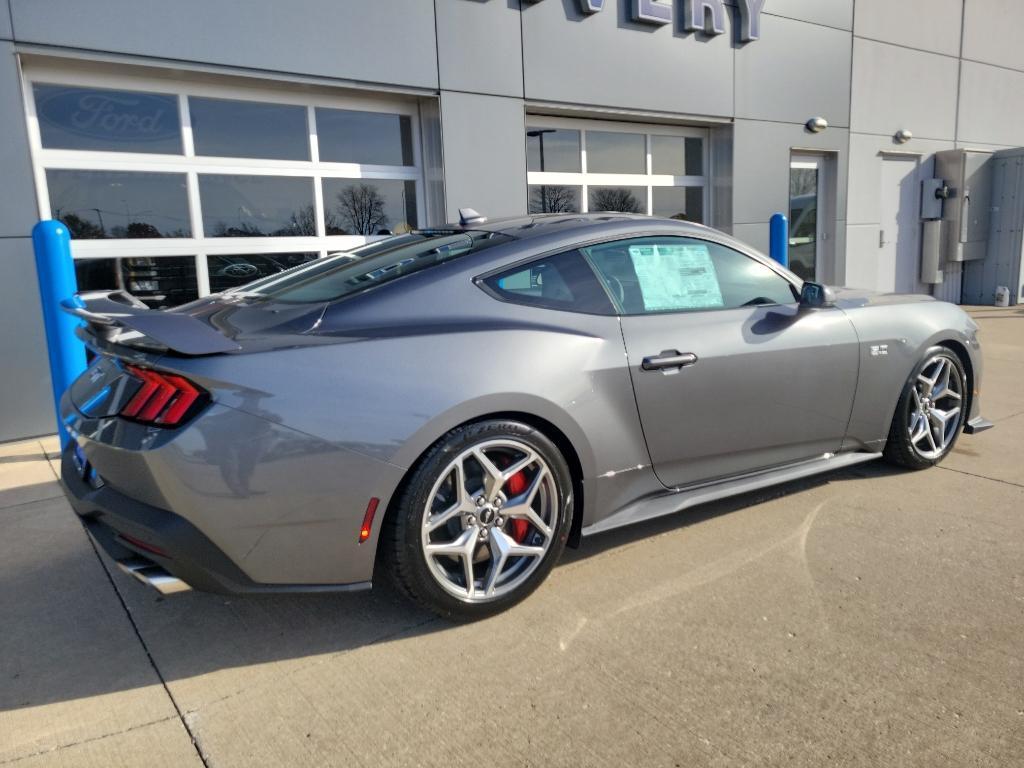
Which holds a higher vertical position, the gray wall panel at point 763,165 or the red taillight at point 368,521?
the gray wall panel at point 763,165

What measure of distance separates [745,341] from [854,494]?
4.04ft

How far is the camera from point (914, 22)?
1201 cm

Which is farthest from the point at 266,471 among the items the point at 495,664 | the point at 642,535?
the point at 642,535

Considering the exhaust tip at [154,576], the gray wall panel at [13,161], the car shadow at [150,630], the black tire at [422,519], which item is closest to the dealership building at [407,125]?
the gray wall panel at [13,161]

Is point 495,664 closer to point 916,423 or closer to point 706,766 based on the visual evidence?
point 706,766

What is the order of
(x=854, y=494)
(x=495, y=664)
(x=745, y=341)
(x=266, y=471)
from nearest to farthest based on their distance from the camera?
(x=266, y=471) < (x=495, y=664) < (x=745, y=341) < (x=854, y=494)

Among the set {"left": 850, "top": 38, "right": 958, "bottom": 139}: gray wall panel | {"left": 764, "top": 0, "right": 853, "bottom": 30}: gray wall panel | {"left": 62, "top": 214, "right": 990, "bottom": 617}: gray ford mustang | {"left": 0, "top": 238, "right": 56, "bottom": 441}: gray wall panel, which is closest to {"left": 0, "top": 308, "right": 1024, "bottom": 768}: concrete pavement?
{"left": 62, "top": 214, "right": 990, "bottom": 617}: gray ford mustang

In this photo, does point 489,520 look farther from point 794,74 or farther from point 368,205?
point 794,74

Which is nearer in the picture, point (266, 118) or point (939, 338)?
point (939, 338)

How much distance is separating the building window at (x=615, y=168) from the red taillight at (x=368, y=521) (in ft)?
20.0

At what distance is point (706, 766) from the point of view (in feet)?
6.71

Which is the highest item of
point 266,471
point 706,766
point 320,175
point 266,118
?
point 266,118

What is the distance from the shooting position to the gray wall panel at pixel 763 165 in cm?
980

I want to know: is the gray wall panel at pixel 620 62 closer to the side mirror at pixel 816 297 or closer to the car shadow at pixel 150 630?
the side mirror at pixel 816 297
